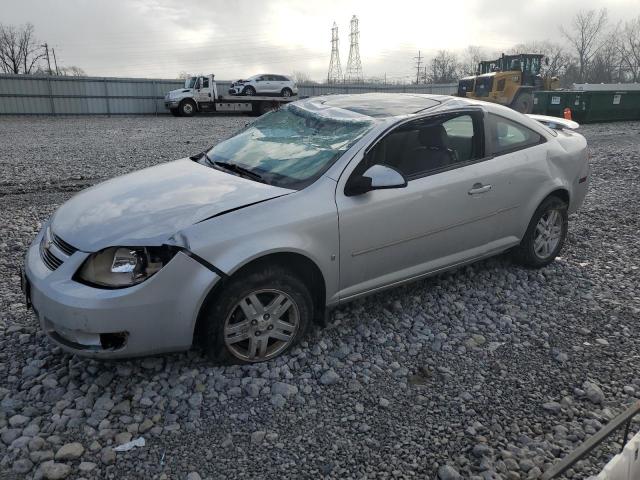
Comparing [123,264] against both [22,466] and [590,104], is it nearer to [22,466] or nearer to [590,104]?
[22,466]

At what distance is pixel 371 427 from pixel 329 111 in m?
2.37

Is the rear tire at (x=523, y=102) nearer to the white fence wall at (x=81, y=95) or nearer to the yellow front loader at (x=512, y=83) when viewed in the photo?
the yellow front loader at (x=512, y=83)

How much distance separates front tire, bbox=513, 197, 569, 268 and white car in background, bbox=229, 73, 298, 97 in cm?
2703

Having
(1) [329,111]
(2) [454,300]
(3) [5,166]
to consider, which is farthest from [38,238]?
(3) [5,166]

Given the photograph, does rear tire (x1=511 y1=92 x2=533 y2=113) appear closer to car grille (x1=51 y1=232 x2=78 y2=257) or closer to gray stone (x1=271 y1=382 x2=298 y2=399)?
gray stone (x1=271 y1=382 x2=298 y2=399)

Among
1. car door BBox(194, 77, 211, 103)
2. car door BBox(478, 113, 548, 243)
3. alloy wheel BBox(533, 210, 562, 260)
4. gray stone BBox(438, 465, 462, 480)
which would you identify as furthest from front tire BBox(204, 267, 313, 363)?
car door BBox(194, 77, 211, 103)

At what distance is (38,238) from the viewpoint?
132 inches

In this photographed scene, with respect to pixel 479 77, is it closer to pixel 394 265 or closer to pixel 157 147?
pixel 157 147

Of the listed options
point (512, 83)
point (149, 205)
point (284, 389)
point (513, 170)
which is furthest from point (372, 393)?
point (512, 83)

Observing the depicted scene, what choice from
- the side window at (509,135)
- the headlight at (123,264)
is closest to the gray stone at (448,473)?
the headlight at (123,264)

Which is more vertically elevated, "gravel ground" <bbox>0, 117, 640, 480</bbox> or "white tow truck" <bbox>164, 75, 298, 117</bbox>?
"white tow truck" <bbox>164, 75, 298, 117</bbox>

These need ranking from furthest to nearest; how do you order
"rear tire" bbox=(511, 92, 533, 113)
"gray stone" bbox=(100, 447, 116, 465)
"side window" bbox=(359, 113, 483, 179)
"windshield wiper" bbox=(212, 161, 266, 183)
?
"rear tire" bbox=(511, 92, 533, 113)
"side window" bbox=(359, 113, 483, 179)
"windshield wiper" bbox=(212, 161, 266, 183)
"gray stone" bbox=(100, 447, 116, 465)

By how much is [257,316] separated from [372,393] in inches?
31.2

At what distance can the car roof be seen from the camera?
388 centimetres
